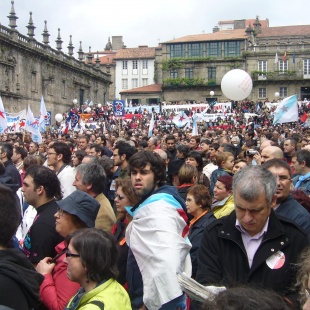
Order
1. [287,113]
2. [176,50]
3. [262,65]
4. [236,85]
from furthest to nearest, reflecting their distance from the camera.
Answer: [176,50], [262,65], [287,113], [236,85]

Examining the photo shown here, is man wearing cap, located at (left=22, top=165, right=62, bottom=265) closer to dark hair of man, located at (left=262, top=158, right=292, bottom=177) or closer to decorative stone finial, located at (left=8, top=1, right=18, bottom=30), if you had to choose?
dark hair of man, located at (left=262, top=158, right=292, bottom=177)

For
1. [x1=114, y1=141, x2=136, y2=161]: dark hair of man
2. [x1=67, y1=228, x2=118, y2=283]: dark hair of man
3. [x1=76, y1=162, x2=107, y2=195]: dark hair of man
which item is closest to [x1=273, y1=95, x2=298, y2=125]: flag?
[x1=114, y1=141, x2=136, y2=161]: dark hair of man

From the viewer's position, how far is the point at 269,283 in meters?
3.01

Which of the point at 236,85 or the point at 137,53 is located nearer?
the point at 236,85

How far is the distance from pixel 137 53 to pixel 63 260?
71176mm

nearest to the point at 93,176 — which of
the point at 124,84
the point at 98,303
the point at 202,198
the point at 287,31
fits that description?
the point at 202,198

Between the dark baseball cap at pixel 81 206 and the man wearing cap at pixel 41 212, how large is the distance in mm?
260

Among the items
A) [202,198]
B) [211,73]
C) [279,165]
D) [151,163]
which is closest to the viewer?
[151,163]

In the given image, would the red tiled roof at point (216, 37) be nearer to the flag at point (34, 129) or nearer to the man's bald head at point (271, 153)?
the flag at point (34, 129)

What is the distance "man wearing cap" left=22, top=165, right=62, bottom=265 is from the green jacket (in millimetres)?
987

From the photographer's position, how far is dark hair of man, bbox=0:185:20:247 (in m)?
Answer: 2.95

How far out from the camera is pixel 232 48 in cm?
6444

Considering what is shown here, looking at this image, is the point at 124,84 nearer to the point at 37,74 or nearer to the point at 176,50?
the point at 176,50

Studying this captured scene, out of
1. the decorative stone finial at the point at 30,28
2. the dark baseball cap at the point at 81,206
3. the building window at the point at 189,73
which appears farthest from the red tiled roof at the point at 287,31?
the dark baseball cap at the point at 81,206
